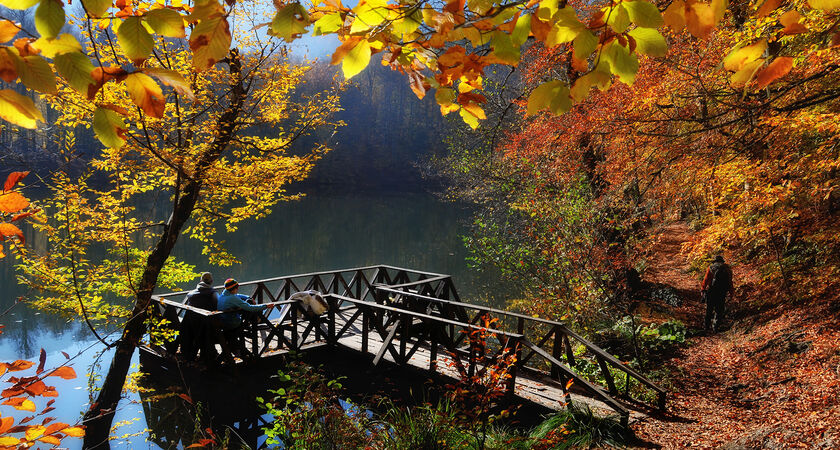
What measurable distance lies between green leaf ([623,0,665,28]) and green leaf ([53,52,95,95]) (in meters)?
1.25

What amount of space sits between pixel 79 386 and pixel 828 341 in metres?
13.0

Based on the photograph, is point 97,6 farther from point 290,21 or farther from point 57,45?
point 290,21

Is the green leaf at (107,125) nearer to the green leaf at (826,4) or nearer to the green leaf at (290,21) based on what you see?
the green leaf at (290,21)

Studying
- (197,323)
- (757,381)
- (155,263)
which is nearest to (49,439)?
(155,263)

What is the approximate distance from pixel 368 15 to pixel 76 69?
2.25ft

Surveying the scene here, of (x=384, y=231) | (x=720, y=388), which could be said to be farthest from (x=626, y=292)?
(x=384, y=231)

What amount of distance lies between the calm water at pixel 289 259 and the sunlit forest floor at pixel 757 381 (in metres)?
6.31

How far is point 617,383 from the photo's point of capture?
7457 millimetres

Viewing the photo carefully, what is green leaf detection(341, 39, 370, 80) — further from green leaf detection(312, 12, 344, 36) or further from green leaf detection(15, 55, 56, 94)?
green leaf detection(15, 55, 56, 94)

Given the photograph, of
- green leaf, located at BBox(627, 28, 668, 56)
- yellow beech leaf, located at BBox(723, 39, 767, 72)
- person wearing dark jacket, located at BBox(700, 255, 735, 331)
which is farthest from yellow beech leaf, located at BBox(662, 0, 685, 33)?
person wearing dark jacket, located at BBox(700, 255, 735, 331)

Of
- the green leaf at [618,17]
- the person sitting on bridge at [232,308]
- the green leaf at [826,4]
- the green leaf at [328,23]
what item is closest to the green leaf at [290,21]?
the green leaf at [328,23]

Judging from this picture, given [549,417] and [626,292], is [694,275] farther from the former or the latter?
[549,417]

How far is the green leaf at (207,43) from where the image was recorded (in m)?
1.12

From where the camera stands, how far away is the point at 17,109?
1050 millimetres
